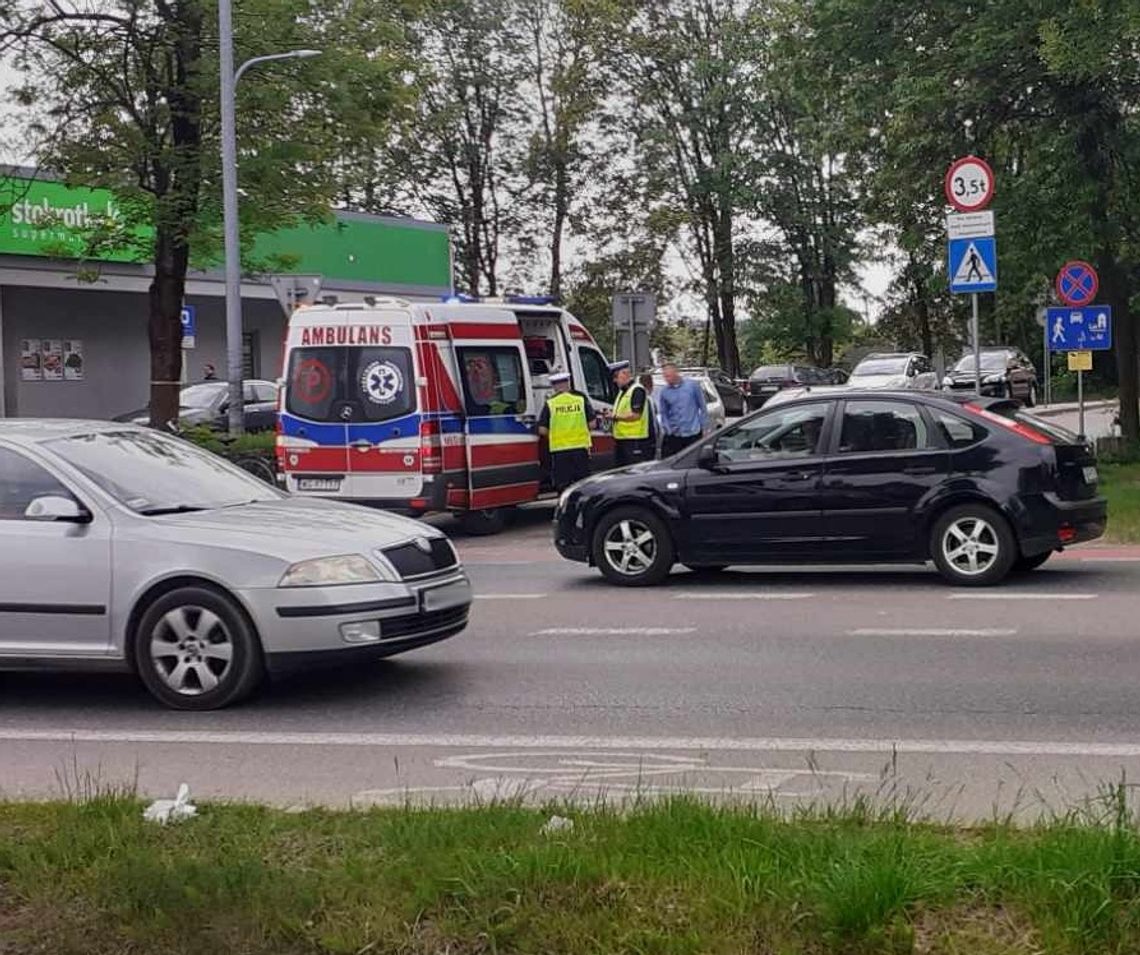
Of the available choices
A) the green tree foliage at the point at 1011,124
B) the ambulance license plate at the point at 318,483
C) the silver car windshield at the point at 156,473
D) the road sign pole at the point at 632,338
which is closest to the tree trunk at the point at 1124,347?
the green tree foliage at the point at 1011,124

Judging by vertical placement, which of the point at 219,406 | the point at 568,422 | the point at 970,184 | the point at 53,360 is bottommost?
the point at 568,422

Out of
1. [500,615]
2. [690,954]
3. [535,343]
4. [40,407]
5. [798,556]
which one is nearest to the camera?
[690,954]

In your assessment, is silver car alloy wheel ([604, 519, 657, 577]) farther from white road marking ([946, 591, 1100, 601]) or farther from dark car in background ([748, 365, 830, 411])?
dark car in background ([748, 365, 830, 411])

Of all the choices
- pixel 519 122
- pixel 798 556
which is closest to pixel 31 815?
pixel 798 556

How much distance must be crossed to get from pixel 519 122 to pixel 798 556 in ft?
137

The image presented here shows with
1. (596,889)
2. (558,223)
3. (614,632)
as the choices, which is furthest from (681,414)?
(558,223)

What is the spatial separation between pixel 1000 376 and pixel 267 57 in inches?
1021

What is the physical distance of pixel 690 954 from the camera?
414 cm

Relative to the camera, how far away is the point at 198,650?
8.14 metres

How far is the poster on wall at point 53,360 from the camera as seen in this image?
34.1 meters

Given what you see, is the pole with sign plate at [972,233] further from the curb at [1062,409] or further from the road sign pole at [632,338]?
the curb at [1062,409]

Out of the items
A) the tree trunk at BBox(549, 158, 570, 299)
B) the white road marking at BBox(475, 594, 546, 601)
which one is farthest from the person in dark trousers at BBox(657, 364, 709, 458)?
the tree trunk at BBox(549, 158, 570, 299)

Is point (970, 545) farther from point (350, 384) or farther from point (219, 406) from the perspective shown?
point (219, 406)

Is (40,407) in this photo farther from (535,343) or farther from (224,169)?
(535,343)
